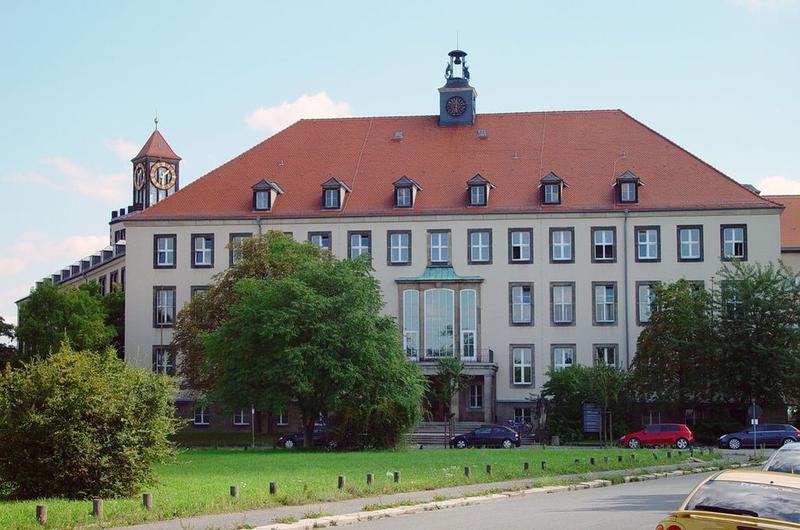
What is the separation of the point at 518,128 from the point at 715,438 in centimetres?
2534

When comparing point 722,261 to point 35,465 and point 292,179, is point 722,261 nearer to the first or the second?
point 292,179

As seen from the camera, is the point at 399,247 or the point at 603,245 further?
the point at 399,247

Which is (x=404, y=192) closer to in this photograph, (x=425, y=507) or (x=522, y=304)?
(x=522, y=304)

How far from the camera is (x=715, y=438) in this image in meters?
66.6

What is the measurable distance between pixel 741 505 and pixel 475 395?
6219 cm

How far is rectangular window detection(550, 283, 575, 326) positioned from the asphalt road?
44.4 m

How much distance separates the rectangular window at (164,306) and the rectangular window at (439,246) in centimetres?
1634

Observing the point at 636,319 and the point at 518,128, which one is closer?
the point at 636,319

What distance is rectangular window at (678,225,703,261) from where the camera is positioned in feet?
248

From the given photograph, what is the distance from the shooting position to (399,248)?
77.9 m

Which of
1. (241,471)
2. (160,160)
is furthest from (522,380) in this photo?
(160,160)

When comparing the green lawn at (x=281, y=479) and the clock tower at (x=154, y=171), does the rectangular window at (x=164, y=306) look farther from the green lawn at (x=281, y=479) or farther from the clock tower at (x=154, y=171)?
the clock tower at (x=154, y=171)

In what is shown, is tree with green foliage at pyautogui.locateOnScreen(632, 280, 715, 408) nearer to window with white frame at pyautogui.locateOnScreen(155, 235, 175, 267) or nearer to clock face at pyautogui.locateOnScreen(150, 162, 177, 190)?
window with white frame at pyautogui.locateOnScreen(155, 235, 175, 267)

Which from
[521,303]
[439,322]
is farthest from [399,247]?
[521,303]
